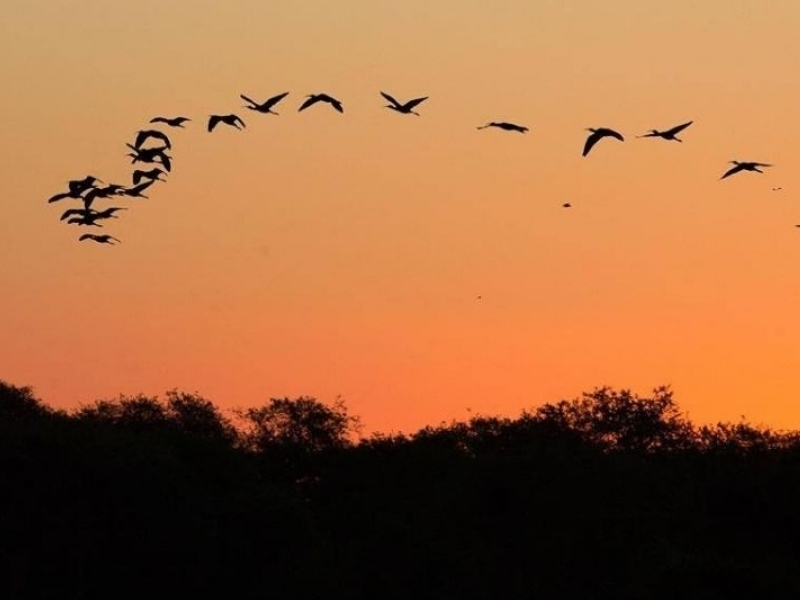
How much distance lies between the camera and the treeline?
6281 centimetres

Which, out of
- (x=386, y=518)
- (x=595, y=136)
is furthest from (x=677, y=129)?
(x=386, y=518)

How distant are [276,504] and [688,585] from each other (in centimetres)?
1352

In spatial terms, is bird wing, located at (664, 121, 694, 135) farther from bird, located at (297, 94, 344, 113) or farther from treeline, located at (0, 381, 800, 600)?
treeline, located at (0, 381, 800, 600)

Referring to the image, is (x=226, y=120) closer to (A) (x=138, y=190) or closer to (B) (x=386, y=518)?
(A) (x=138, y=190)

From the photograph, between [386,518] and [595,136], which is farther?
[386,518]

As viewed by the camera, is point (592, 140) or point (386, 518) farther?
point (386, 518)

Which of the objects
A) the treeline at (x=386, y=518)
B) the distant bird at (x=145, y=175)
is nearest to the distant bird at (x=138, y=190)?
the distant bird at (x=145, y=175)

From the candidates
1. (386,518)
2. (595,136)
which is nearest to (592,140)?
(595,136)

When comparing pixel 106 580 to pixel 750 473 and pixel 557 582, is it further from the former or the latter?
pixel 750 473

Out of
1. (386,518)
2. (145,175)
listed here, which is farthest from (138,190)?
(386,518)

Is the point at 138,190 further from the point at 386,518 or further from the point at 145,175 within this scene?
the point at 386,518

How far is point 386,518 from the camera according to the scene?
74.9 meters

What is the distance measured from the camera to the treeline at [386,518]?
62812 millimetres

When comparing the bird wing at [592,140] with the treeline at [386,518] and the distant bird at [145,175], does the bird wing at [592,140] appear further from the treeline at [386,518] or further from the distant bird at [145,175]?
the treeline at [386,518]
